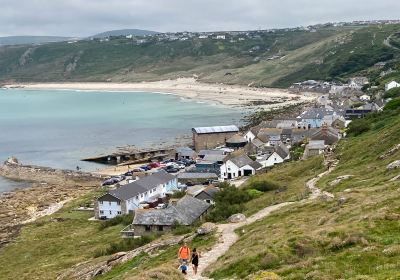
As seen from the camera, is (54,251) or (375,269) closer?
(375,269)

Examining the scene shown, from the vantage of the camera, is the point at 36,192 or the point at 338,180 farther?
the point at 36,192

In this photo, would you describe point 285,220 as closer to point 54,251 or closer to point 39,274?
point 39,274

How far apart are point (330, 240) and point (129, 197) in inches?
1343

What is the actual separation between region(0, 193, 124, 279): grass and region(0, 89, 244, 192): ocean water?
27777 millimetres

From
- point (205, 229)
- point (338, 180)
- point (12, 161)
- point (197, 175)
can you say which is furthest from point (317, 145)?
point (12, 161)

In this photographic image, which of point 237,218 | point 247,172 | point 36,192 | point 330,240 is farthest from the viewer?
point 36,192

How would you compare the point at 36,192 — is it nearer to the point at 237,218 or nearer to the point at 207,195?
the point at 207,195

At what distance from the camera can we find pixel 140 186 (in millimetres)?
53844

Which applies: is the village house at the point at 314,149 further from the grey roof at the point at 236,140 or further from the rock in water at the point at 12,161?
the rock in water at the point at 12,161

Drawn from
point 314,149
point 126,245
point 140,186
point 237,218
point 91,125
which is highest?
point 237,218

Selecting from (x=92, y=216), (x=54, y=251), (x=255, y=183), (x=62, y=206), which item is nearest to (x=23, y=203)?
(x=62, y=206)

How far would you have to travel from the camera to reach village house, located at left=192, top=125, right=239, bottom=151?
86.9m

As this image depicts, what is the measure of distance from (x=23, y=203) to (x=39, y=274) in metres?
33.8

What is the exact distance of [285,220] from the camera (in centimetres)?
2692
